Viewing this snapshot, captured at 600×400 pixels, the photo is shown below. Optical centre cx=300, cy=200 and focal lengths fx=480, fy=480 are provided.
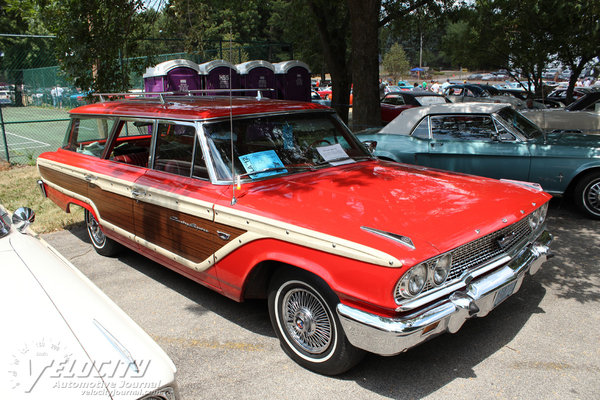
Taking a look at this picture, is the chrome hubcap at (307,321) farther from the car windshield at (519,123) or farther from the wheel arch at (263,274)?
the car windshield at (519,123)

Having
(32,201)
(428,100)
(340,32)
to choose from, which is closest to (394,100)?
(428,100)

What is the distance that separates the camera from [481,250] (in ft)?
10.3

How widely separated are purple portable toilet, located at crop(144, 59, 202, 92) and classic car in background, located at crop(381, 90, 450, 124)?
20.2 feet

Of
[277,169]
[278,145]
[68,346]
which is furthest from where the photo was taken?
[278,145]

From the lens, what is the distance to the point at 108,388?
1828 millimetres

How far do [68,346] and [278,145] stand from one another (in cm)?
247

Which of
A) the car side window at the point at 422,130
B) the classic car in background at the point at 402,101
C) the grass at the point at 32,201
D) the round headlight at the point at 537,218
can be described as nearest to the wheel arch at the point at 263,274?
the round headlight at the point at 537,218

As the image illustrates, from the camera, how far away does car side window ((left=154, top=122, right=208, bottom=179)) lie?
390 cm

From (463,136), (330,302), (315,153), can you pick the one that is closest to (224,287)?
(330,302)

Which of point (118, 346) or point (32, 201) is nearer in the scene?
point (118, 346)

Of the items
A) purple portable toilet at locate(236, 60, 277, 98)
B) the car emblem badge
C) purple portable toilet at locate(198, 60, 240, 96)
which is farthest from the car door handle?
purple portable toilet at locate(236, 60, 277, 98)

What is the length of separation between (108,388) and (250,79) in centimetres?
1387

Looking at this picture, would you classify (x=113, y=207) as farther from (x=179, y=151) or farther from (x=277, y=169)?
(x=277, y=169)

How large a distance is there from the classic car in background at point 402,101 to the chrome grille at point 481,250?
40.5 ft
